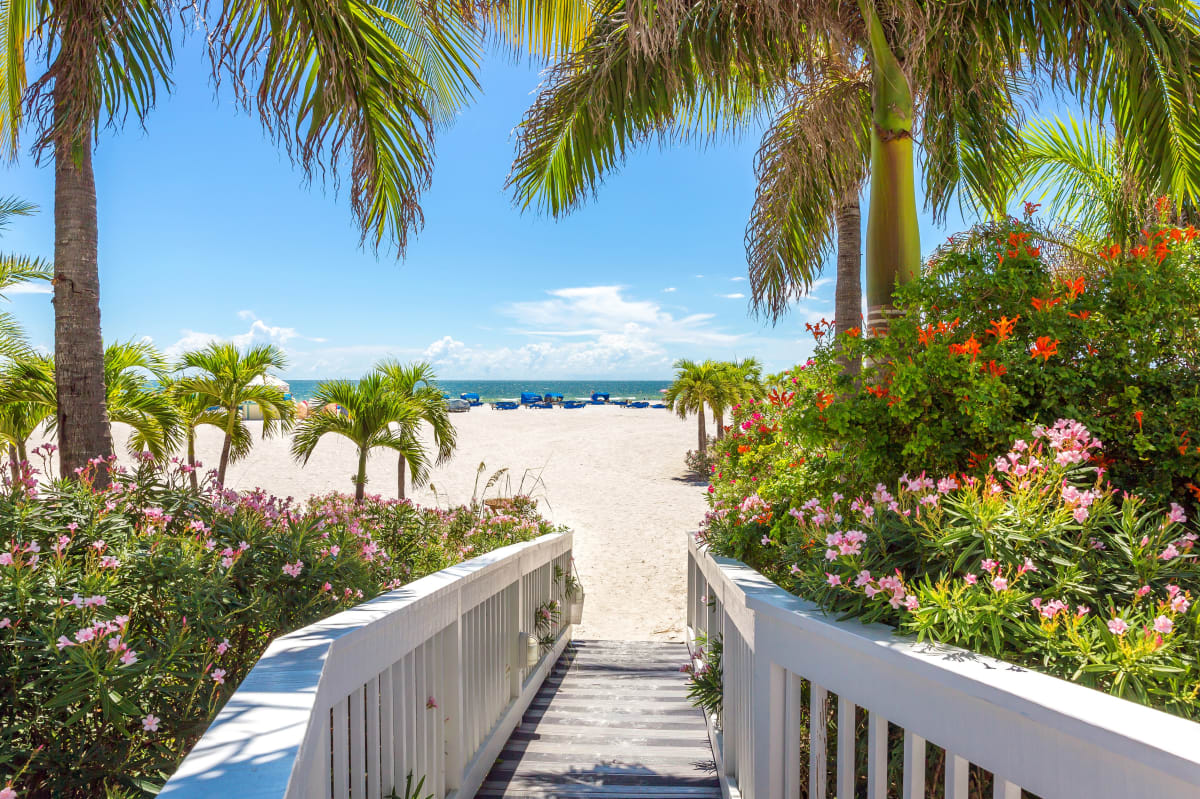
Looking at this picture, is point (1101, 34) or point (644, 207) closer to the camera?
point (1101, 34)

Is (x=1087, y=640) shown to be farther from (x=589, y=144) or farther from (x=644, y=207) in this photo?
(x=644, y=207)

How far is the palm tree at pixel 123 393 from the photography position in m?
6.41

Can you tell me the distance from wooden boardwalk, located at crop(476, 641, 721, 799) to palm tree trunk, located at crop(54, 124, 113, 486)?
2.69 m

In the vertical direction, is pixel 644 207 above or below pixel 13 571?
above

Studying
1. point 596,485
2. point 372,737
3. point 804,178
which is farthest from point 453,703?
point 596,485

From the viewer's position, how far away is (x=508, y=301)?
9069 cm

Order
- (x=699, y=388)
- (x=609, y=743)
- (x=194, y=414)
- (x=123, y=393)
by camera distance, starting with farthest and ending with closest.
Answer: (x=699, y=388) → (x=194, y=414) → (x=123, y=393) → (x=609, y=743)

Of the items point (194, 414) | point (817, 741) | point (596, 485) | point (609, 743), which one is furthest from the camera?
point (596, 485)

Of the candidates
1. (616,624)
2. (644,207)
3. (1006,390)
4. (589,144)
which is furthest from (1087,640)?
(644,207)

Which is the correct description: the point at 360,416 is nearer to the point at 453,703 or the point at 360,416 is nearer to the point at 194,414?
the point at 194,414

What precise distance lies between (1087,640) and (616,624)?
711 cm

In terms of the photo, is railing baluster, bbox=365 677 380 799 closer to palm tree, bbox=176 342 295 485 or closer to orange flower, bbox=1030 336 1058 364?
orange flower, bbox=1030 336 1058 364

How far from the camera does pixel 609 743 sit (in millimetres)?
3570

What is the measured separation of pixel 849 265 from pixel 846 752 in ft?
16.4
